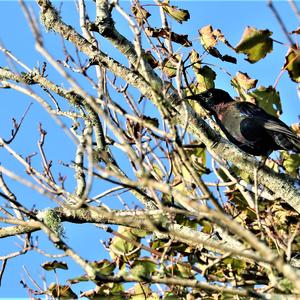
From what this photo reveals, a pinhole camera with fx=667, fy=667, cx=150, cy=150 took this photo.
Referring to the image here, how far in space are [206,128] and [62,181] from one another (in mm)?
1429

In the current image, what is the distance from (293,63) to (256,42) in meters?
0.30

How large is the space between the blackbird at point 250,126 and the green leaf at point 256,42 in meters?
2.41

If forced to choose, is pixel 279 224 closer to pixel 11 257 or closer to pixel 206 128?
pixel 206 128

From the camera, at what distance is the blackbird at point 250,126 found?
7.27 m

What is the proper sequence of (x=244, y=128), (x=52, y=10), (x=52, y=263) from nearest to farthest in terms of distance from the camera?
1. (x=52, y=263)
2. (x=52, y=10)
3. (x=244, y=128)

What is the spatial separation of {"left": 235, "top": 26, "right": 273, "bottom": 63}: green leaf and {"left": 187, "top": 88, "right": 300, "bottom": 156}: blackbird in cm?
241

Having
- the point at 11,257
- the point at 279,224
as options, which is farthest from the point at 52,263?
the point at 279,224

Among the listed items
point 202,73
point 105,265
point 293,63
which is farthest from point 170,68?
point 105,265

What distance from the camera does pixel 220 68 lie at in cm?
640

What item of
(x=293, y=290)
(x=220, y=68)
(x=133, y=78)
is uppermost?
(x=220, y=68)

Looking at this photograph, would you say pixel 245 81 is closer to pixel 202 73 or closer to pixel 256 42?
pixel 202 73

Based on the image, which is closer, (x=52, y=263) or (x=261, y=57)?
(x=261, y=57)

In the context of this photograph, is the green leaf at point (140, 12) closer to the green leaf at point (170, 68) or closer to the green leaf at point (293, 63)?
the green leaf at point (170, 68)

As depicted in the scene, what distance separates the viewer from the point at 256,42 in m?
4.66
